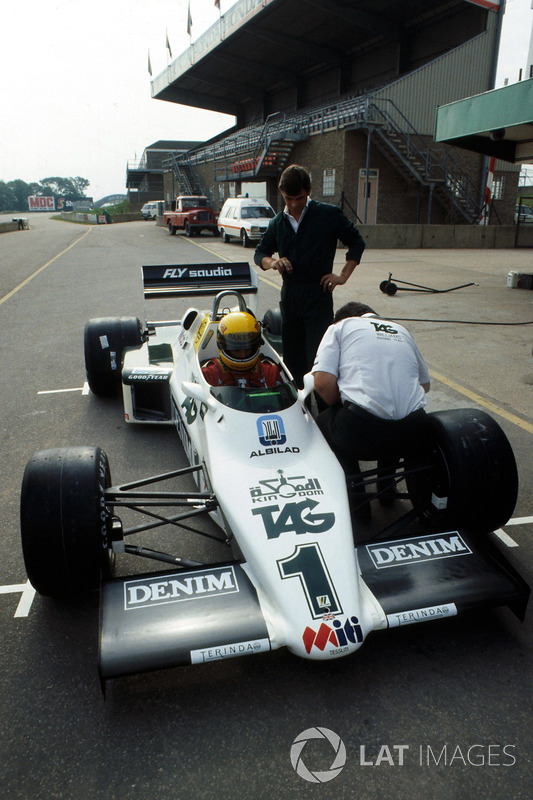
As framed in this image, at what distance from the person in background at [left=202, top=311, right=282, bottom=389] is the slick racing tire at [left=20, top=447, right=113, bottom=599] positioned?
1.20 metres

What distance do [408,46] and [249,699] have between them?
35.3 m

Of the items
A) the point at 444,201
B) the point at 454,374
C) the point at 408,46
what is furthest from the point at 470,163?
the point at 454,374

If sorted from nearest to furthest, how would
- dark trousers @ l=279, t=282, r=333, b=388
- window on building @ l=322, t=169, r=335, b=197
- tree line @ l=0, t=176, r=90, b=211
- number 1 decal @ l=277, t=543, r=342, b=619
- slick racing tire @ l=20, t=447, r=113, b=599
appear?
number 1 decal @ l=277, t=543, r=342, b=619
slick racing tire @ l=20, t=447, r=113, b=599
dark trousers @ l=279, t=282, r=333, b=388
window on building @ l=322, t=169, r=335, b=197
tree line @ l=0, t=176, r=90, b=211

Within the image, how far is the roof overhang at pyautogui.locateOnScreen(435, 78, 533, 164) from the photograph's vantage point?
10961 millimetres

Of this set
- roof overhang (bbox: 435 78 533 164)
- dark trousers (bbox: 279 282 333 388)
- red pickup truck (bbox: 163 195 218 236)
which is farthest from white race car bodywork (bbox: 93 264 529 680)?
red pickup truck (bbox: 163 195 218 236)

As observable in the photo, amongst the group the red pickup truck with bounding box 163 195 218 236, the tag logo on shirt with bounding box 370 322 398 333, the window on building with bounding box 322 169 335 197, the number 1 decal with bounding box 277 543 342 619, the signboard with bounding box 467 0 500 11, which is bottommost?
the number 1 decal with bounding box 277 543 342 619

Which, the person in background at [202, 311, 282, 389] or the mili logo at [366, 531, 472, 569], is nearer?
the mili logo at [366, 531, 472, 569]

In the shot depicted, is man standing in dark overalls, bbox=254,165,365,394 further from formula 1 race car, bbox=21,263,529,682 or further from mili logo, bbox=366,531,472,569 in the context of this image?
mili logo, bbox=366,531,472,569

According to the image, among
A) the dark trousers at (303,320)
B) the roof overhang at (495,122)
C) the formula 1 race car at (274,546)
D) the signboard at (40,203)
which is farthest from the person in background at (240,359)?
the signboard at (40,203)

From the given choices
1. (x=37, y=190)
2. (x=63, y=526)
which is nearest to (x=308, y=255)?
(x=63, y=526)

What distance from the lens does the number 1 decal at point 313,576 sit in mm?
2377

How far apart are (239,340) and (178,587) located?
1.63 meters

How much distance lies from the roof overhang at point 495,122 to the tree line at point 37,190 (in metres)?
176

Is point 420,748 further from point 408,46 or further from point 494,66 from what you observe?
point 408,46
